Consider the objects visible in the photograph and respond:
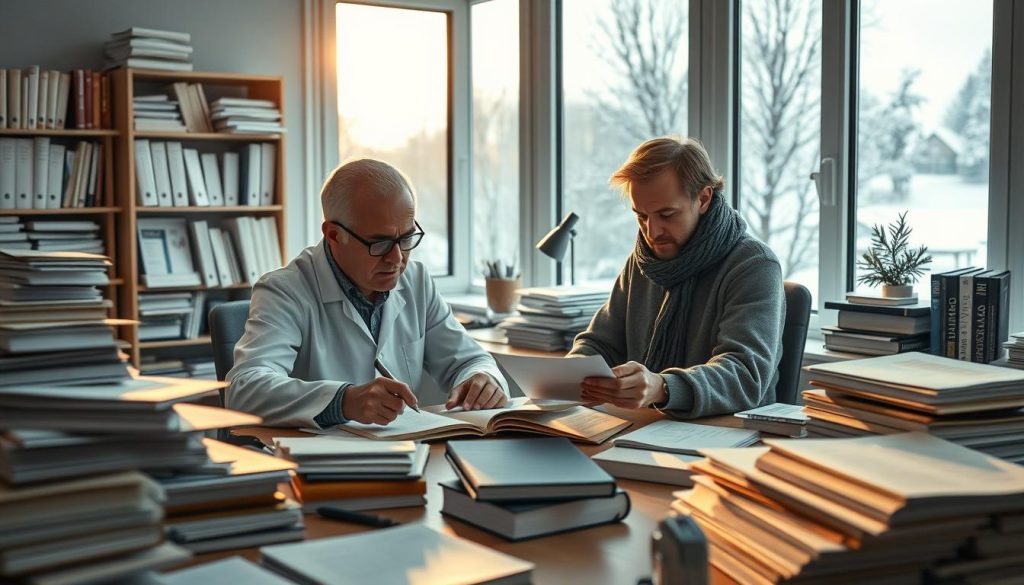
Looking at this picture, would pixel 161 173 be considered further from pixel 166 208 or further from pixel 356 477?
pixel 356 477

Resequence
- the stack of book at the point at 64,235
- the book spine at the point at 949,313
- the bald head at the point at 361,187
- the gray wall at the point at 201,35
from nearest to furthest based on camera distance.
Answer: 1. the bald head at the point at 361,187
2. the book spine at the point at 949,313
3. the stack of book at the point at 64,235
4. the gray wall at the point at 201,35

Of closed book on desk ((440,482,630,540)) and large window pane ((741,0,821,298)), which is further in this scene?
large window pane ((741,0,821,298))

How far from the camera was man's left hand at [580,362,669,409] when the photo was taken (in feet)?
7.00

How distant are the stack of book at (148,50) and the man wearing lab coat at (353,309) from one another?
6.03 ft

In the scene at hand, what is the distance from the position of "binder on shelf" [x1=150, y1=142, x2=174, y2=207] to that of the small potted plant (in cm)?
259

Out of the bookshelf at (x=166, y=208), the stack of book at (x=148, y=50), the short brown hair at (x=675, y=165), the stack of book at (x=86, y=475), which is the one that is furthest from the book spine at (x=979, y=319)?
the stack of book at (x=148, y=50)

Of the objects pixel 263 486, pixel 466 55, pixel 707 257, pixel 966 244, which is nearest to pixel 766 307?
pixel 707 257

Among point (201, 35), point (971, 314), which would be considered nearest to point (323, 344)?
point (971, 314)

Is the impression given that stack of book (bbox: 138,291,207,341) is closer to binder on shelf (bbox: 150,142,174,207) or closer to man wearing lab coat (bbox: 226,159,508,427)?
binder on shelf (bbox: 150,142,174,207)

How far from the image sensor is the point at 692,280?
2697 millimetres

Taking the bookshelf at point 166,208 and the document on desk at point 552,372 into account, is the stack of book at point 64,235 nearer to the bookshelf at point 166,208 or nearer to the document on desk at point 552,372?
the bookshelf at point 166,208

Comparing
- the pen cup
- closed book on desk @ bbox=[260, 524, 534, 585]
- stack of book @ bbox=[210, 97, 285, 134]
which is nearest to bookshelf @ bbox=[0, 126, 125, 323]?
stack of book @ bbox=[210, 97, 285, 134]

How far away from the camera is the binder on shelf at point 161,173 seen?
4.06 metres

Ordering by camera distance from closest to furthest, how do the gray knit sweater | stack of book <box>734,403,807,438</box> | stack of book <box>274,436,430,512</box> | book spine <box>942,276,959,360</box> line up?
stack of book <box>274,436,430,512</box>, stack of book <box>734,403,807,438</box>, the gray knit sweater, book spine <box>942,276,959,360</box>
